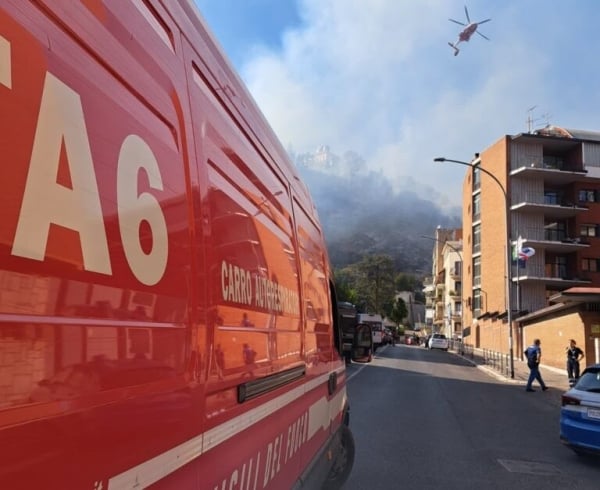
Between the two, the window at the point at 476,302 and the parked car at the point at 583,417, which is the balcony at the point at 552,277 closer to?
the window at the point at 476,302

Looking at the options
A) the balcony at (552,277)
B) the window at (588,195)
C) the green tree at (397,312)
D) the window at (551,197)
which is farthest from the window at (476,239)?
the green tree at (397,312)

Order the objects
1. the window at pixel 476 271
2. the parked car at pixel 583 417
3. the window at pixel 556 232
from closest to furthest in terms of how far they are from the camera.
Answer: the parked car at pixel 583 417 < the window at pixel 556 232 < the window at pixel 476 271

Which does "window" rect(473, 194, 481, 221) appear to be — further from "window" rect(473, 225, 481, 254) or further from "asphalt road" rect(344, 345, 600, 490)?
"asphalt road" rect(344, 345, 600, 490)

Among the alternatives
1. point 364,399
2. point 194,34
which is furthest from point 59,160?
point 364,399

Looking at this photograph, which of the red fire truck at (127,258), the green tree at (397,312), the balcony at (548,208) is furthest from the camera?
the green tree at (397,312)

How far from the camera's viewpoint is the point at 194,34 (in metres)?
2.34

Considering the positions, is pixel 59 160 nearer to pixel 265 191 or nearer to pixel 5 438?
pixel 5 438

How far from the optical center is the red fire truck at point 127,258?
47.9 inches

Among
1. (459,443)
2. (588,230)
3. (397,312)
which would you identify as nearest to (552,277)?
(588,230)

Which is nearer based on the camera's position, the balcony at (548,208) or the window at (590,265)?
the balcony at (548,208)

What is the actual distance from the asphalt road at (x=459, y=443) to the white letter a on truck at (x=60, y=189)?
587 cm

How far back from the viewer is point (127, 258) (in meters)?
1.60

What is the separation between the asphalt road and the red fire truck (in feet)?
15.7

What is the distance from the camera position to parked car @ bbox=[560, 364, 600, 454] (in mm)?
8242
